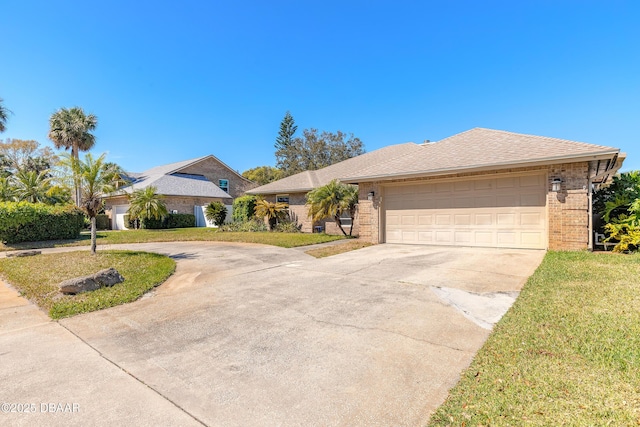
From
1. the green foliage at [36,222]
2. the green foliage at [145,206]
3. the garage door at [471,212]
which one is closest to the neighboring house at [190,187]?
the green foliage at [145,206]

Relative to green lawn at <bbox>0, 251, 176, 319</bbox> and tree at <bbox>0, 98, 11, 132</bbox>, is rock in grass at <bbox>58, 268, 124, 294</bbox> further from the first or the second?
tree at <bbox>0, 98, 11, 132</bbox>

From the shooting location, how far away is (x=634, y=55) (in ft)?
38.2

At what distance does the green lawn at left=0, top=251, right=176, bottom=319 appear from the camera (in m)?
5.18

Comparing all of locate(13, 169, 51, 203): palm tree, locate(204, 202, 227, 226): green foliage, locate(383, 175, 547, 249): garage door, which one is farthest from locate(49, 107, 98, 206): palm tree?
locate(383, 175, 547, 249): garage door

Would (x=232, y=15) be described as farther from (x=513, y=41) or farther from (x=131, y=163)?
(x=131, y=163)

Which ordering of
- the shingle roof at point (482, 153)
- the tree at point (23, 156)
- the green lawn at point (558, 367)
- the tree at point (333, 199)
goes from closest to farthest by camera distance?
1. the green lawn at point (558, 367)
2. the shingle roof at point (482, 153)
3. the tree at point (333, 199)
4. the tree at point (23, 156)

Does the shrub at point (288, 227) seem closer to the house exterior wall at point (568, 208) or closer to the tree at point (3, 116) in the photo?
the house exterior wall at point (568, 208)

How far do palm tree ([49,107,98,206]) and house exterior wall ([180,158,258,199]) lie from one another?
9.57m

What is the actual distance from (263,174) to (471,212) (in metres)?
36.9

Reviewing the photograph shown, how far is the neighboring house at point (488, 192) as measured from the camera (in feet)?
28.5

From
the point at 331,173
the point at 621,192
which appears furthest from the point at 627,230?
the point at 331,173

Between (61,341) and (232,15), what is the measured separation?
13284mm

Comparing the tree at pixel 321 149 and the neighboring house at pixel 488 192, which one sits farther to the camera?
the tree at pixel 321 149

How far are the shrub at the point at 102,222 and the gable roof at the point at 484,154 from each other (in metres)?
20.8
